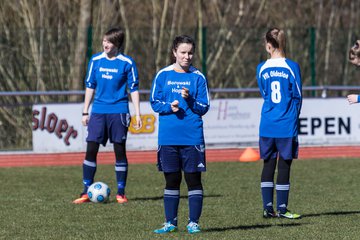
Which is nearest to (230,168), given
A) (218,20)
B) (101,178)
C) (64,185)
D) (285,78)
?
(101,178)

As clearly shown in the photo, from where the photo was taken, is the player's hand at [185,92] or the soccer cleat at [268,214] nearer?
the player's hand at [185,92]

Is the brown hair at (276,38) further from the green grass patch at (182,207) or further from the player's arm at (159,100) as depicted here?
the green grass patch at (182,207)

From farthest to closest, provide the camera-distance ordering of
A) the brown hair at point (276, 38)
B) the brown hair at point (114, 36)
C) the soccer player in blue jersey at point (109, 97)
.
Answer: the soccer player in blue jersey at point (109, 97), the brown hair at point (114, 36), the brown hair at point (276, 38)

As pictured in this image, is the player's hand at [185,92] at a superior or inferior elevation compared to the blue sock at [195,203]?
superior

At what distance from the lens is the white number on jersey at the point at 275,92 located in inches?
417

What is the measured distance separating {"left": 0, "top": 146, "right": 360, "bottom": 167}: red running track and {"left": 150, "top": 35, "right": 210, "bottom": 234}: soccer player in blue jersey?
951 centimetres

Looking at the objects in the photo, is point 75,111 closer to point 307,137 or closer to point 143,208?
point 307,137

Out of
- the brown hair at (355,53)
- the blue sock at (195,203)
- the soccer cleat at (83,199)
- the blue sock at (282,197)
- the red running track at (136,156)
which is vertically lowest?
the red running track at (136,156)

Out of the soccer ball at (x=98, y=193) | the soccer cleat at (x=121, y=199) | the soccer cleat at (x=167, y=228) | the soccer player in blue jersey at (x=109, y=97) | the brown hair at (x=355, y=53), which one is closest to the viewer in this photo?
the soccer cleat at (x=167, y=228)

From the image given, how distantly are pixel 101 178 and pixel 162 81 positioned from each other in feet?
22.9

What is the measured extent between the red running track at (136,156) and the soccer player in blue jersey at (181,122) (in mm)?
9505

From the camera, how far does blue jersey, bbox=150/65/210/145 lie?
372 inches

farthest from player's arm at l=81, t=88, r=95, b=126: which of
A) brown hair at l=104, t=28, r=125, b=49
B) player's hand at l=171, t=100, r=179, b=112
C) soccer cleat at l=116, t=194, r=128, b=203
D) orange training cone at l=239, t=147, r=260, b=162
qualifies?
orange training cone at l=239, t=147, r=260, b=162

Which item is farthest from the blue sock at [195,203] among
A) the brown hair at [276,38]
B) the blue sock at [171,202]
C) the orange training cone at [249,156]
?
the orange training cone at [249,156]
